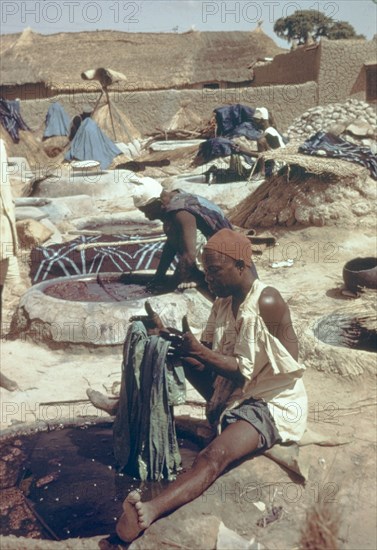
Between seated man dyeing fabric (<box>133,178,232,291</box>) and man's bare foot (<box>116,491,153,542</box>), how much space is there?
2942mm

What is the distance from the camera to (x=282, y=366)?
316 cm

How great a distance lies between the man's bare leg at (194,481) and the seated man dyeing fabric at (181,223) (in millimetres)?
2567

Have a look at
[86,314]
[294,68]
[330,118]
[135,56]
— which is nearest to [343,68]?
[294,68]

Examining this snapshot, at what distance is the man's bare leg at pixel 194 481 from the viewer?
278cm

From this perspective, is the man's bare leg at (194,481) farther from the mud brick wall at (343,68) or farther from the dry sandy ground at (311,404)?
the mud brick wall at (343,68)

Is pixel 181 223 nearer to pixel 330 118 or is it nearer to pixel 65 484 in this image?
pixel 65 484

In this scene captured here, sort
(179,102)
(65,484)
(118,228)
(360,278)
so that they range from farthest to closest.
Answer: (179,102)
(118,228)
(360,278)
(65,484)

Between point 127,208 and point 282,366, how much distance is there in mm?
8426

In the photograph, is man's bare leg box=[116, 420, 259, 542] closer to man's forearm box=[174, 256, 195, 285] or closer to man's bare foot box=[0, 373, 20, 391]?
man's bare foot box=[0, 373, 20, 391]

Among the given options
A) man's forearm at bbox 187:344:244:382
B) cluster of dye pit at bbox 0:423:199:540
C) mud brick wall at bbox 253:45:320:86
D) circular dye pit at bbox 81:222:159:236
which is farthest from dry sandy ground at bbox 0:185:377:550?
mud brick wall at bbox 253:45:320:86

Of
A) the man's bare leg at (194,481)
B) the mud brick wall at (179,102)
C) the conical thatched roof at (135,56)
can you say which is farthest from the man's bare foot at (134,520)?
the conical thatched roof at (135,56)

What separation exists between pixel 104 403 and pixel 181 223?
203 centimetres

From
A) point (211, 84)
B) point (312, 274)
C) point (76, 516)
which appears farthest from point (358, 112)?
point (76, 516)

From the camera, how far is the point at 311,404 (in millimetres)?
4543
